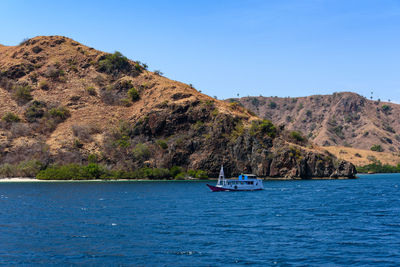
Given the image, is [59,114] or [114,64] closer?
[59,114]

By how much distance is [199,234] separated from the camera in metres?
40.0

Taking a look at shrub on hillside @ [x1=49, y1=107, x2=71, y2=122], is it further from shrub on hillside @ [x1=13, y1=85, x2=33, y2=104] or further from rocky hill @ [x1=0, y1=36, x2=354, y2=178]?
shrub on hillside @ [x1=13, y1=85, x2=33, y2=104]

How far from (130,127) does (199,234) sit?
11389 cm

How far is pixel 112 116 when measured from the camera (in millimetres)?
158750

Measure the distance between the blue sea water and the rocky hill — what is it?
2801 inches

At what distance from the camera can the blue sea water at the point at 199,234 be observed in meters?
31.3

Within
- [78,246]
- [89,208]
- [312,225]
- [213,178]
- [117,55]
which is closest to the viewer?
[78,246]

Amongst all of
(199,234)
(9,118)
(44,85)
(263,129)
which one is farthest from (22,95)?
(199,234)

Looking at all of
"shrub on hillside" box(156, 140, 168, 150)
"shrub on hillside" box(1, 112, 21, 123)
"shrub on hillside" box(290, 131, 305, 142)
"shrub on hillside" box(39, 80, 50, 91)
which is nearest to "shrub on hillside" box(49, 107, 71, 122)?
"shrub on hillside" box(1, 112, 21, 123)

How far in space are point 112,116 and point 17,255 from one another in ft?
423

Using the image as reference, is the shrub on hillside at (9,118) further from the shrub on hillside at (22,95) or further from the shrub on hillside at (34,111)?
the shrub on hillside at (22,95)

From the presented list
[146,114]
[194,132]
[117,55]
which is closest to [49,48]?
[117,55]

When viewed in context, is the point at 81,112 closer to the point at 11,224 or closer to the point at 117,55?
the point at 117,55

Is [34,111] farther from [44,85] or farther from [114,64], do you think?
[114,64]
